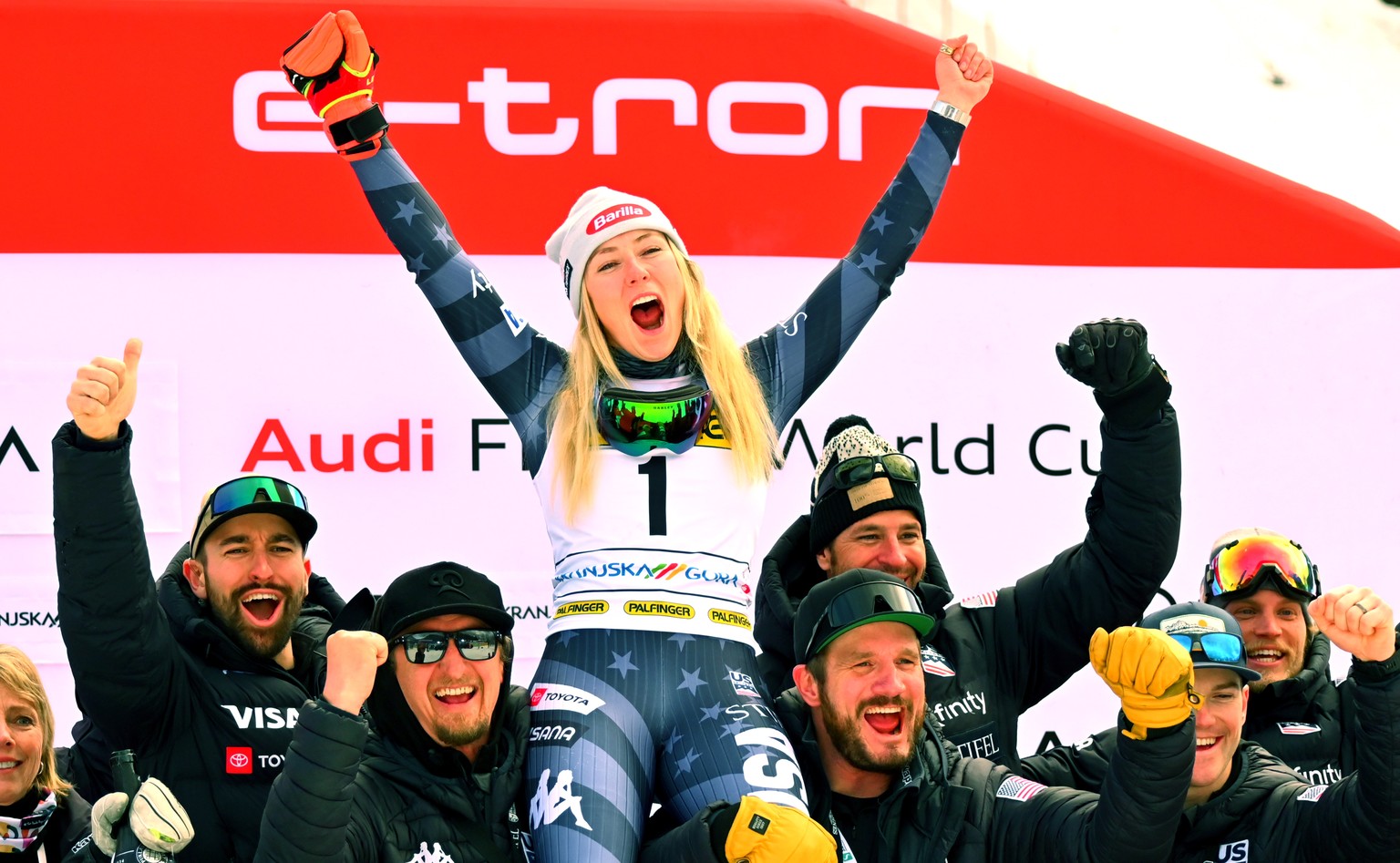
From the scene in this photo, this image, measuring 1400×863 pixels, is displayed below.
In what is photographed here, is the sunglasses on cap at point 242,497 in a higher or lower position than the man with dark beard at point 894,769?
higher

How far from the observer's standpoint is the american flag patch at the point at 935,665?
148 inches

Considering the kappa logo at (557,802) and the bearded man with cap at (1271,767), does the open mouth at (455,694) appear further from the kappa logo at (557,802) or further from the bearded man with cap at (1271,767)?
the bearded man with cap at (1271,767)

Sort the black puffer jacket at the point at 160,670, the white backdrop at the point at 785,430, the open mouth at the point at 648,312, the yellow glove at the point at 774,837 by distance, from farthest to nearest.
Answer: the white backdrop at the point at 785,430, the open mouth at the point at 648,312, the black puffer jacket at the point at 160,670, the yellow glove at the point at 774,837

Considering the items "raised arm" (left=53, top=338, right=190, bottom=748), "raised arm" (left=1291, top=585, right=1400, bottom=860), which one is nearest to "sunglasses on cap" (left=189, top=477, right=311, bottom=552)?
"raised arm" (left=53, top=338, right=190, bottom=748)

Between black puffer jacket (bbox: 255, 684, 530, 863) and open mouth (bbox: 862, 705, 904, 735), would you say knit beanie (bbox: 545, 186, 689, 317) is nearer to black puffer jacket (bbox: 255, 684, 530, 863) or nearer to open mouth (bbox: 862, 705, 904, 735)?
black puffer jacket (bbox: 255, 684, 530, 863)

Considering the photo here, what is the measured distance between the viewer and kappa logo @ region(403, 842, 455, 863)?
10.1 ft

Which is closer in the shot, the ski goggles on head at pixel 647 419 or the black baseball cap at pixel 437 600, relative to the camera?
the black baseball cap at pixel 437 600

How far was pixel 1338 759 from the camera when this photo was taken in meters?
4.05

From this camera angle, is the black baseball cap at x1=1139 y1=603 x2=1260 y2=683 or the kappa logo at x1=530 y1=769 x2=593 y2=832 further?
the black baseball cap at x1=1139 y1=603 x2=1260 y2=683

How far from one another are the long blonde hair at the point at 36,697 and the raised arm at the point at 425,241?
1158 mm

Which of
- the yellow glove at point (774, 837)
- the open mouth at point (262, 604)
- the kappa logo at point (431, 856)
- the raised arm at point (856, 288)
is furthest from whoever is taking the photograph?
the open mouth at point (262, 604)

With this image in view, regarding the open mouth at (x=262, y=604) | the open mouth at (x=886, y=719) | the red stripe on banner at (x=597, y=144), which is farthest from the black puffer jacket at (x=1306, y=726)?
the open mouth at (x=262, y=604)

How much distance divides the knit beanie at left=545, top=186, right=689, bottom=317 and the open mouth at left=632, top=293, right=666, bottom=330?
5.5 inches

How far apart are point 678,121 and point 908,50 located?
0.74 metres
